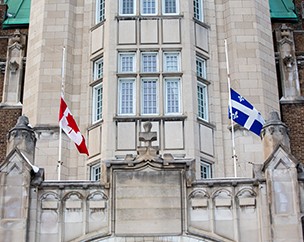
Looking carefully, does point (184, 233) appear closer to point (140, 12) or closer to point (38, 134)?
point (38, 134)

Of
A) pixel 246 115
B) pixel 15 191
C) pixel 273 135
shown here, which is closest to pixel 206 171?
pixel 246 115

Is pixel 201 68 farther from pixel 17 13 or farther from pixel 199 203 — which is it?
pixel 17 13

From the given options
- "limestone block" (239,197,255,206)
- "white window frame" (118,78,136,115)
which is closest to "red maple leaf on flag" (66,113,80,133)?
"white window frame" (118,78,136,115)

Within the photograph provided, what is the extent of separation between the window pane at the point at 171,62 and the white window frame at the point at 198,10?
193cm

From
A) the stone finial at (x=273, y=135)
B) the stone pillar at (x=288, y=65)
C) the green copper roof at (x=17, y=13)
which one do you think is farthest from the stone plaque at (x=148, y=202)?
the green copper roof at (x=17, y=13)

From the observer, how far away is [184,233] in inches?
770

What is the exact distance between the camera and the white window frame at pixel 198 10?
27.2m

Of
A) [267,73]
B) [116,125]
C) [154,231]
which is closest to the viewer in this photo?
[154,231]

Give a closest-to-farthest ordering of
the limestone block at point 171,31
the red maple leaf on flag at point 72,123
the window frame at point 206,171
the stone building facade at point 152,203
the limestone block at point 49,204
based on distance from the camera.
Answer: the stone building facade at point 152,203 < the limestone block at point 49,204 < the red maple leaf on flag at point 72,123 < the window frame at point 206,171 < the limestone block at point 171,31

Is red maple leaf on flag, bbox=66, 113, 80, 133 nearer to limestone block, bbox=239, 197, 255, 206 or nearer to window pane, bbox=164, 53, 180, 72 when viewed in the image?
window pane, bbox=164, 53, 180, 72

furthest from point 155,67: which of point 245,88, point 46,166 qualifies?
point 46,166

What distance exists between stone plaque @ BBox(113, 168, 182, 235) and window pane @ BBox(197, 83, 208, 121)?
538 centimetres

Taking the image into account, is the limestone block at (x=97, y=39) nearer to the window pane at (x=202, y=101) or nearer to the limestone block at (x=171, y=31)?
the limestone block at (x=171, y=31)

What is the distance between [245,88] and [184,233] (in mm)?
7657
